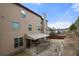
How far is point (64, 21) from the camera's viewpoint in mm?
2629

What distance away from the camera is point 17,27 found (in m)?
2.76

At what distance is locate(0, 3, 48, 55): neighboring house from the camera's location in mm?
2482

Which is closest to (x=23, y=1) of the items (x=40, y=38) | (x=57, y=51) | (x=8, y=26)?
(x=8, y=26)

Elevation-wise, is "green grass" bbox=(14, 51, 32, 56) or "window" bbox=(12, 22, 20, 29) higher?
"window" bbox=(12, 22, 20, 29)

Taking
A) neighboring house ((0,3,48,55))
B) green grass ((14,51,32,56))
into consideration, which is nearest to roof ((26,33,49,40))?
neighboring house ((0,3,48,55))

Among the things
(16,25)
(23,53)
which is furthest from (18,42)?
(16,25)

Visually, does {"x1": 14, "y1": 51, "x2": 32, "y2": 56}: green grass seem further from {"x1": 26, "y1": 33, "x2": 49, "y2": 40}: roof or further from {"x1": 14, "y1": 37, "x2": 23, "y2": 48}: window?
{"x1": 26, "y1": 33, "x2": 49, "y2": 40}: roof

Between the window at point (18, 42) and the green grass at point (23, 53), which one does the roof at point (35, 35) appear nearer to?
the window at point (18, 42)

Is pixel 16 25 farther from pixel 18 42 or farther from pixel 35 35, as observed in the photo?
pixel 35 35

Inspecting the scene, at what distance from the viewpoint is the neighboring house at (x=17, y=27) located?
2.48m

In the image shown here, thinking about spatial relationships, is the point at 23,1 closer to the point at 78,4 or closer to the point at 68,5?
the point at 68,5

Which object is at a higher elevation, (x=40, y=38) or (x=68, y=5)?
(x=68, y=5)

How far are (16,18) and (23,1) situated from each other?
42cm

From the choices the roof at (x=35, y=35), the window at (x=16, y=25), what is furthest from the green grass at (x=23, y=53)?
the window at (x=16, y=25)
